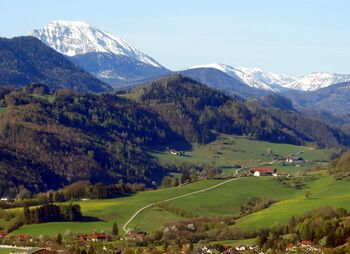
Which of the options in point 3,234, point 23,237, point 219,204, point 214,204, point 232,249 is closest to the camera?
point 232,249

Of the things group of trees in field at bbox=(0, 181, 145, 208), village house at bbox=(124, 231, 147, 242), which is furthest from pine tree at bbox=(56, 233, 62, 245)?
group of trees in field at bbox=(0, 181, 145, 208)

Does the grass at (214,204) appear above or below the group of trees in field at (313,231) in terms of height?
above

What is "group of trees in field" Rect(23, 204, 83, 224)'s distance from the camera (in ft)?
351

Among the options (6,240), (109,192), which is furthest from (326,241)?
(109,192)

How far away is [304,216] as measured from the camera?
10100cm

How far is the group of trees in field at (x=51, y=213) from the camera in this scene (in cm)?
10712

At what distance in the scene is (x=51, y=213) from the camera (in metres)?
109

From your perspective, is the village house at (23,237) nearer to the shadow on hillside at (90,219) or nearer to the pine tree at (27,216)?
the pine tree at (27,216)

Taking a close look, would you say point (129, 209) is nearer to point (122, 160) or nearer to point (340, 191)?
point (340, 191)

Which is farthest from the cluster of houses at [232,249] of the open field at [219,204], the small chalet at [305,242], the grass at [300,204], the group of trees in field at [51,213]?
the group of trees in field at [51,213]

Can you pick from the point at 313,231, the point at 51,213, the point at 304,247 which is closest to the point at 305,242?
the point at 304,247

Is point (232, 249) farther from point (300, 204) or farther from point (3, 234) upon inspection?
point (300, 204)

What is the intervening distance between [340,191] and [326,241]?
42.9 m

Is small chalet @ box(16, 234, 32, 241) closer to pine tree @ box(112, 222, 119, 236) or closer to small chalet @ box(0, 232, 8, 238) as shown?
small chalet @ box(0, 232, 8, 238)
